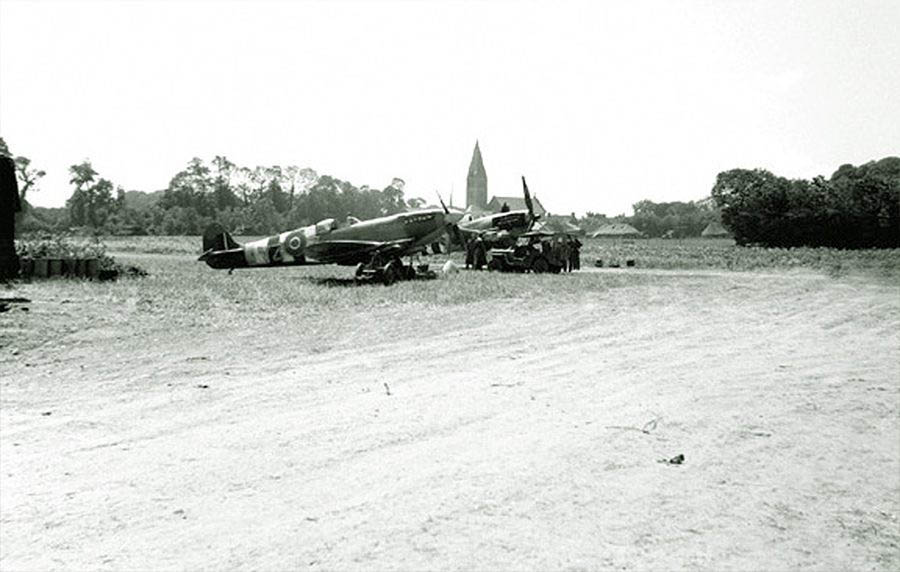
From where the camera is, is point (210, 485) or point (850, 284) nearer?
point (210, 485)

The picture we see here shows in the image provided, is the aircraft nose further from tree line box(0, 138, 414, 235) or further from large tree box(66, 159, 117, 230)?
large tree box(66, 159, 117, 230)

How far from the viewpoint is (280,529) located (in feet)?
13.8

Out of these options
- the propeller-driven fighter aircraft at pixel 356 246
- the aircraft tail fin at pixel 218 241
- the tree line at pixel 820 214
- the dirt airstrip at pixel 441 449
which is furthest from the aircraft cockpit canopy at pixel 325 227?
the tree line at pixel 820 214

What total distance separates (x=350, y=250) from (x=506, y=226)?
10.5 metres

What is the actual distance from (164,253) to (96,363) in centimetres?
3986

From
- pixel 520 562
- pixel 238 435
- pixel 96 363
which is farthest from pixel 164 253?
pixel 520 562

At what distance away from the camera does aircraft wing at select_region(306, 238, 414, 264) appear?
20953mm

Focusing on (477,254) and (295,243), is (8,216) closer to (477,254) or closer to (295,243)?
(295,243)

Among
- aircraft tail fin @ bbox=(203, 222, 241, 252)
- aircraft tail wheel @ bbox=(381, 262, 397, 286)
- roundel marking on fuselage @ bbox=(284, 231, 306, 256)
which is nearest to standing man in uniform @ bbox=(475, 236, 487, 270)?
aircraft tail wheel @ bbox=(381, 262, 397, 286)

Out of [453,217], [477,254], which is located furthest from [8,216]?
[477,254]

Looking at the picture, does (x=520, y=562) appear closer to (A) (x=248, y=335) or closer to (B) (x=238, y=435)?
(B) (x=238, y=435)

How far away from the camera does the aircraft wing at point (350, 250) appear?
68.7 ft

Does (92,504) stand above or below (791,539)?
above

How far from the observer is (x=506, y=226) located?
2961cm
